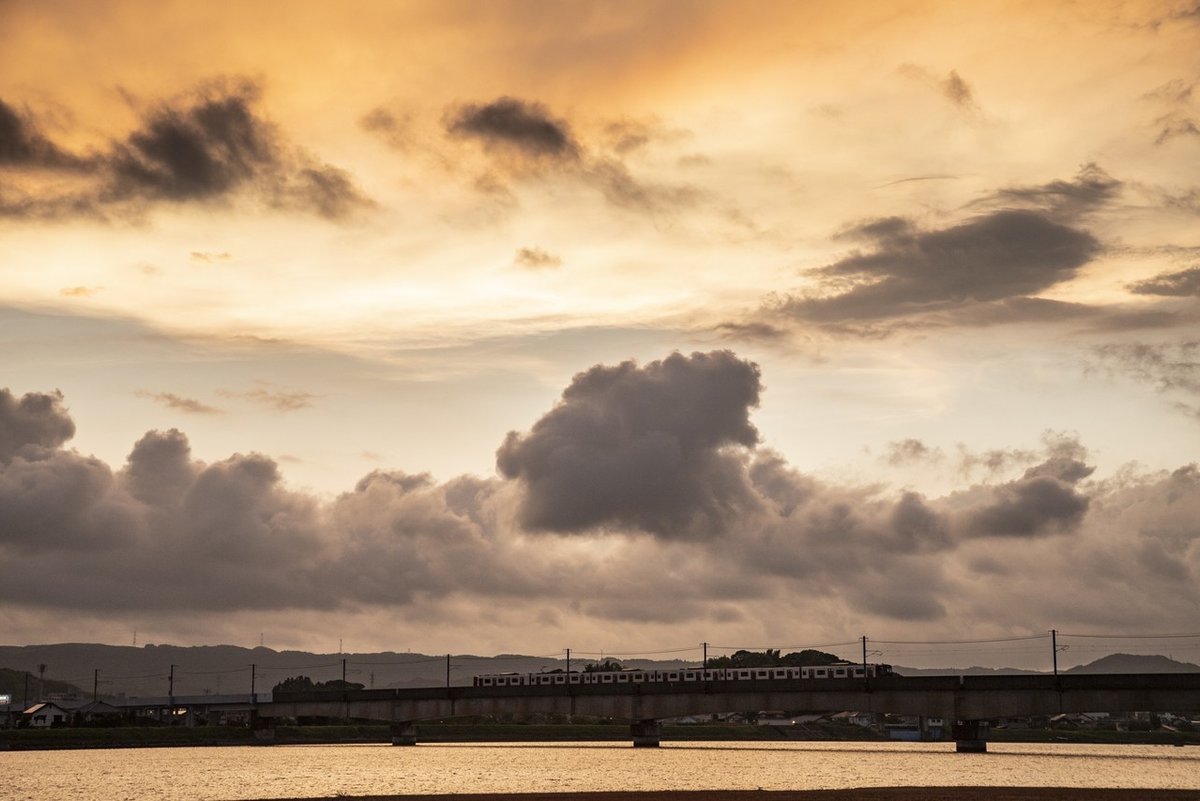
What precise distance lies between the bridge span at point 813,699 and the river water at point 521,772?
543 cm

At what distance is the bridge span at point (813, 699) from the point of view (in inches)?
4872

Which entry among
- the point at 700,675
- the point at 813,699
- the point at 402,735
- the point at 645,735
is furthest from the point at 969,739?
the point at 402,735

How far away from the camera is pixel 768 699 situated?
491ft

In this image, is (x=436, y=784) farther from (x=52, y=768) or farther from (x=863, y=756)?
(x=863, y=756)

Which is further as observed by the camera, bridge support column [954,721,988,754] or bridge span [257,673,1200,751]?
bridge support column [954,721,988,754]

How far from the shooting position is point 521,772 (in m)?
109

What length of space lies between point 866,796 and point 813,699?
80.4m

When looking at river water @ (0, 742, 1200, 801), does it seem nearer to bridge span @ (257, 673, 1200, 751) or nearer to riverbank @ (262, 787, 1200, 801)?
bridge span @ (257, 673, 1200, 751)

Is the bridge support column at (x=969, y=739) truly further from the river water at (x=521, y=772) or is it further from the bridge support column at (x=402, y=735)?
the bridge support column at (x=402, y=735)

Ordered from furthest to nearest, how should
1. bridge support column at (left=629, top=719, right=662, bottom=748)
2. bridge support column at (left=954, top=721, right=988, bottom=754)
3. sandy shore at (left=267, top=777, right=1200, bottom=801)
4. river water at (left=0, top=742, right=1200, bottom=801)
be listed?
bridge support column at (left=629, top=719, right=662, bottom=748), bridge support column at (left=954, top=721, right=988, bottom=754), river water at (left=0, top=742, right=1200, bottom=801), sandy shore at (left=267, top=777, right=1200, bottom=801)

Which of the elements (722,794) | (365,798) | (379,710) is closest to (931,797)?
(722,794)

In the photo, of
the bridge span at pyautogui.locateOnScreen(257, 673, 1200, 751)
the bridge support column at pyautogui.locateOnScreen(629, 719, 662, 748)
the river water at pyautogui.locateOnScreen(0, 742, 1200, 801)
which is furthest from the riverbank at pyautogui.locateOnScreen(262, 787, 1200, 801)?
the bridge support column at pyautogui.locateOnScreen(629, 719, 662, 748)

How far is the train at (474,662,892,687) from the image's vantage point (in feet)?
511

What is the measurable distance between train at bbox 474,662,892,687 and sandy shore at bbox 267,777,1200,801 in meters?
73.3
